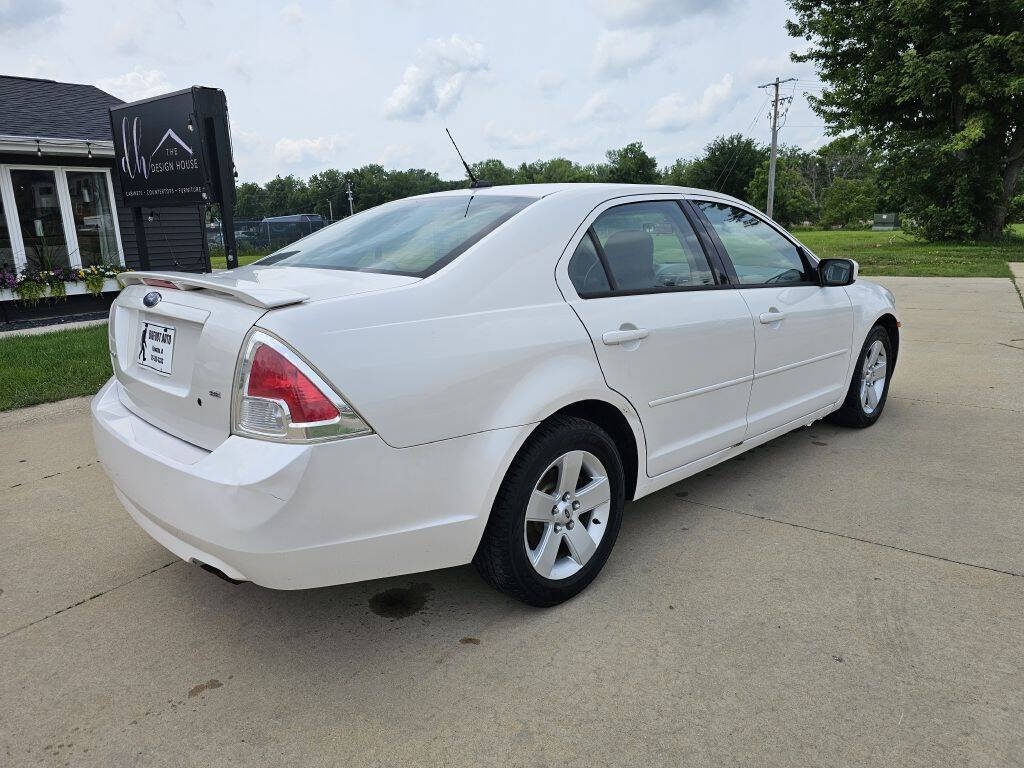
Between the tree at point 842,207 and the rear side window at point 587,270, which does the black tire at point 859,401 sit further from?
the tree at point 842,207

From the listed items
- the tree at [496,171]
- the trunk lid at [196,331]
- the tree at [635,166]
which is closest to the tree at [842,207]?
the tree at [635,166]

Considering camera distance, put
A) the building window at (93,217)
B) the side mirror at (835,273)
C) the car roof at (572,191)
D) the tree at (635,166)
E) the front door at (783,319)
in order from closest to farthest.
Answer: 1. the car roof at (572,191)
2. the front door at (783,319)
3. the side mirror at (835,273)
4. the building window at (93,217)
5. the tree at (635,166)

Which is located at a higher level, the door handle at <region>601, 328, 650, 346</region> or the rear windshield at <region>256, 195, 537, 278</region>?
the rear windshield at <region>256, 195, 537, 278</region>

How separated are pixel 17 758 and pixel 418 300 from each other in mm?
1712

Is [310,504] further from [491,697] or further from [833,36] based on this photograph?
[833,36]

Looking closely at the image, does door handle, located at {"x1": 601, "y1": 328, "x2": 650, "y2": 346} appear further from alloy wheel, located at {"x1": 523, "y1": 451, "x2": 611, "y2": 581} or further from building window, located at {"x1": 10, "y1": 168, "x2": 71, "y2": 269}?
building window, located at {"x1": 10, "y1": 168, "x2": 71, "y2": 269}

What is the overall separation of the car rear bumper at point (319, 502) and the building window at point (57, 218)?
11654 millimetres

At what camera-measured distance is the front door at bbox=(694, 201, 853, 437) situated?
3.60 metres

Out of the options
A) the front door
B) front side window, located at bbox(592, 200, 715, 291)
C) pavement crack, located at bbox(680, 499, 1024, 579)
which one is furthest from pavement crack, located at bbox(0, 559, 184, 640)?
the front door

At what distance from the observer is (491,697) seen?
7.30 ft

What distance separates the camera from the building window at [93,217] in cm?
1247

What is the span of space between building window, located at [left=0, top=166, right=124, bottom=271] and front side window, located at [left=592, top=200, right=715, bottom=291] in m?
12.0

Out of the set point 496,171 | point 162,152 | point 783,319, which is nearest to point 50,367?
point 162,152

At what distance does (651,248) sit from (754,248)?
94 centimetres
